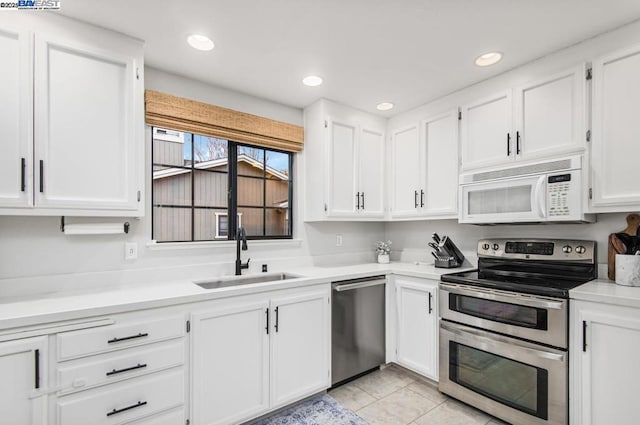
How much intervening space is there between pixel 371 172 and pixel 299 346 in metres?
1.83

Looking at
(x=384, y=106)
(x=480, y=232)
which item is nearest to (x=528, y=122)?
(x=480, y=232)

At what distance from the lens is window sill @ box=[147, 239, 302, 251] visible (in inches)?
89.3

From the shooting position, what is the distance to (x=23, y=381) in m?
1.36

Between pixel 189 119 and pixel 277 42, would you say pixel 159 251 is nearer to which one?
pixel 189 119

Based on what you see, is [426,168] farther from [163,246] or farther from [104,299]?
[104,299]

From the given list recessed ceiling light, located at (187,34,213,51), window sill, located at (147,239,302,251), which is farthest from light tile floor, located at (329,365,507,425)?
recessed ceiling light, located at (187,34,213,51)

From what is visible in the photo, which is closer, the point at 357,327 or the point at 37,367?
the point at 37,367

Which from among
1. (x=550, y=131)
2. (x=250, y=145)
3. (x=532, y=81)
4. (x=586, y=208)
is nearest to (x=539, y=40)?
(x=532, y=81)

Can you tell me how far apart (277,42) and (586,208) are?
226 centimetres

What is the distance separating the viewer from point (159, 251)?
2271 millimetres

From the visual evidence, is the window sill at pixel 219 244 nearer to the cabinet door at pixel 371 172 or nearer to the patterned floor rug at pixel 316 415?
the cabinet door at pixel 371 172

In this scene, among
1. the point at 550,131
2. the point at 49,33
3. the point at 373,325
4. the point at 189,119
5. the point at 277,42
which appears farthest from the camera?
the point at 373,325

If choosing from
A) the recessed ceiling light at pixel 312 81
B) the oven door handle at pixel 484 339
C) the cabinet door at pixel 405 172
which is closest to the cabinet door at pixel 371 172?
the cabinet door at pixel 405 172

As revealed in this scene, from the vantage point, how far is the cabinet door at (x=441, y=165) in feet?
8.99
